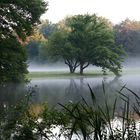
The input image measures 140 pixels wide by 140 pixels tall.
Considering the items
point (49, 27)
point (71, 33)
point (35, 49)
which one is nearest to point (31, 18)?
point (71, 33)

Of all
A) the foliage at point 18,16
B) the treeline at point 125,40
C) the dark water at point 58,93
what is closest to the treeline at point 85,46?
the dark water at point 58,93

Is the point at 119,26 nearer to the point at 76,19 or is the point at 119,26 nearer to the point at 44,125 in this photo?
the point at 76,19

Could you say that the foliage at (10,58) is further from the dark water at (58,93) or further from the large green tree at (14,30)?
the dark water at (58,93)

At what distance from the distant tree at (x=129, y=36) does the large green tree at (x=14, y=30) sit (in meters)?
42.6

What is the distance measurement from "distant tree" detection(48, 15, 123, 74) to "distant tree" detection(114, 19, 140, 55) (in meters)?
18.3

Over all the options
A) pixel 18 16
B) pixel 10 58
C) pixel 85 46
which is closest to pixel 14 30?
pixel 18 16

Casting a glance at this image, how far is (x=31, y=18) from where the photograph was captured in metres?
26.8

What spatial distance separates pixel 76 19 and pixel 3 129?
4445 centimetres

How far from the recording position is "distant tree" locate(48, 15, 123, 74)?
47406 mm

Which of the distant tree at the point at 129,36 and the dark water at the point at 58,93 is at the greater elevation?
the distant tree at the point at 129,36

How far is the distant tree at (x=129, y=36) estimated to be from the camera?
6962cm

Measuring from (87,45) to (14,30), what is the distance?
22.6 meters

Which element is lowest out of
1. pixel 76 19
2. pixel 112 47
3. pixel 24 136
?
pixel 24 136

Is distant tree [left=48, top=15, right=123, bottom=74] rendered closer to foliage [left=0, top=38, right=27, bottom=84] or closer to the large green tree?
the large green tree
